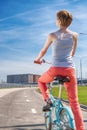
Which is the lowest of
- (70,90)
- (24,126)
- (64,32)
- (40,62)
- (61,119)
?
(24,126)

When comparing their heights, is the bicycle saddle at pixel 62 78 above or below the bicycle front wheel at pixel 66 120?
above

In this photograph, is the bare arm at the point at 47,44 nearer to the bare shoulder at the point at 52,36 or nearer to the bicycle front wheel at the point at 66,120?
the bare shoulder at the point at 52,36

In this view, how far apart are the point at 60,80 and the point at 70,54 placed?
0.45 m

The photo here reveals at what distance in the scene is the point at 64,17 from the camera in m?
5.86

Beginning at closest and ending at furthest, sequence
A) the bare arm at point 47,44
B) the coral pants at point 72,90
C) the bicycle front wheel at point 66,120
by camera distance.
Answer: the bicycle front wheel at point 66,120 < the coral pants at point 72,90 < the bare arm at point 47,44

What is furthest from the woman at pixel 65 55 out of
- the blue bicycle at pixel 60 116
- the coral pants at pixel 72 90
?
the blue bicycle at pixel 60 116

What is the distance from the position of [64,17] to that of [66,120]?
159cm

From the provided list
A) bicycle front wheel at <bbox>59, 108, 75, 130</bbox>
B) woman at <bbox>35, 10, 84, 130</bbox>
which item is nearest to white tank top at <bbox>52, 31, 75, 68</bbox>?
woman at <bbox>35, 10, 84, 130</bbox>

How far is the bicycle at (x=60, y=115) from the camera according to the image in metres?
5.71

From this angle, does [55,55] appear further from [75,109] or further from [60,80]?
[75,109]

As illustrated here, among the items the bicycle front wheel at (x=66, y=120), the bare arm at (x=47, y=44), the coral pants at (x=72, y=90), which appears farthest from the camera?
the bare arm at (x=47, y=44)

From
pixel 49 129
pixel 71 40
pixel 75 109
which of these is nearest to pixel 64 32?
pixel 71 40

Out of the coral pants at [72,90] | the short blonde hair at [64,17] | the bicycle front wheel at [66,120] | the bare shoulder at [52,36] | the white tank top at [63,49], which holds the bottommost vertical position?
the bicycle front wheel at [66,120]

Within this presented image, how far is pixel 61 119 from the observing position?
6168 mm
